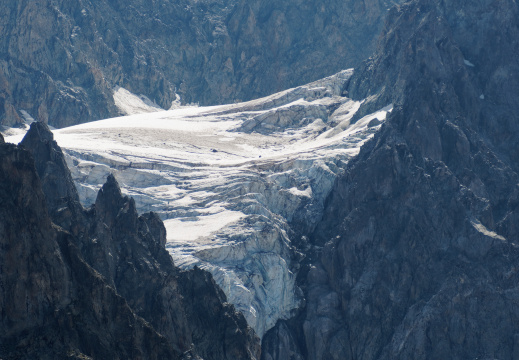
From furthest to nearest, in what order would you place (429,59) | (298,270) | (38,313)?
1. (429,59)
2. (298,270)
3. (38,313)

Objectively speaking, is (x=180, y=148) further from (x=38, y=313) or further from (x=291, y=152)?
(x=38, y=313)

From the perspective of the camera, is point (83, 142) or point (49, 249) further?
point (83, 142)

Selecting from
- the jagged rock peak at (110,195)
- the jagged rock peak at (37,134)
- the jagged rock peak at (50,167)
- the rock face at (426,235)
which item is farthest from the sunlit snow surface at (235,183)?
the jagged rock peak at (37,134)

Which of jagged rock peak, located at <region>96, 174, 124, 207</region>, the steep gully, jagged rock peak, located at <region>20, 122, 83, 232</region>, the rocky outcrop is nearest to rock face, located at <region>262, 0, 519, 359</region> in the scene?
the steep gully

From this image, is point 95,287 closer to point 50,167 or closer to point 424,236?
point 50,167

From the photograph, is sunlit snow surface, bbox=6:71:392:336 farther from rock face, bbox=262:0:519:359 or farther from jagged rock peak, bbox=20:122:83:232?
jagged rock peak, bbox=20:122:83:232

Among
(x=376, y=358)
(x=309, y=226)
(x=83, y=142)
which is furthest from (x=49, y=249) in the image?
(x=83, y=142)
